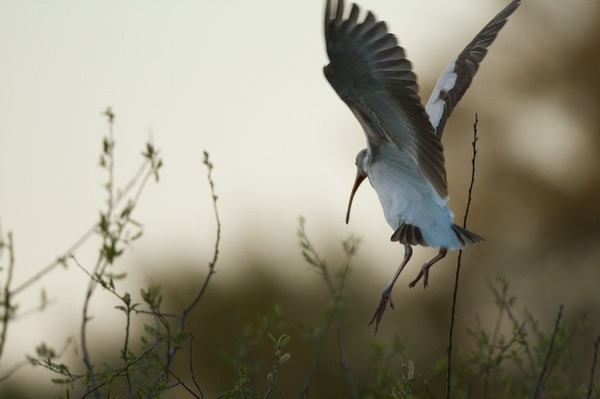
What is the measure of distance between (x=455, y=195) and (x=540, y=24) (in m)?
4.48

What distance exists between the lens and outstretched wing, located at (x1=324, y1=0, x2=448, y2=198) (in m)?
6.16

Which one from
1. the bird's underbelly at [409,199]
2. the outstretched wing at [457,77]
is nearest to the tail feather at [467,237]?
the bird's underbelly at [409,199]

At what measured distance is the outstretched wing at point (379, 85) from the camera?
616 centimetres

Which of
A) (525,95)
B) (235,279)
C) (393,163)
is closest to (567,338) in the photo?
(393,163)

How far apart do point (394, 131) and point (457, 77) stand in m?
1.16

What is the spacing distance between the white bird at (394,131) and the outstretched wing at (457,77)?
0.8 inches

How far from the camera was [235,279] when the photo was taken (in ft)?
68.5

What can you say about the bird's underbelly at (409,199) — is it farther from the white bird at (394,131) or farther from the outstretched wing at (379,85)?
the outstretched wing at (379,85)

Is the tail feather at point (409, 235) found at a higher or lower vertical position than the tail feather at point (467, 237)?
higher

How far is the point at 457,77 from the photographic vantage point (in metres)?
7.65

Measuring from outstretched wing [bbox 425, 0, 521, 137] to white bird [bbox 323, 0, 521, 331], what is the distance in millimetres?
21

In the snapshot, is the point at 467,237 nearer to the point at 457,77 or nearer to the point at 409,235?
the point at 409,235

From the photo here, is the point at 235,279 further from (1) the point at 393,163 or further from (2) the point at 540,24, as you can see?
(1) the point at 393,163

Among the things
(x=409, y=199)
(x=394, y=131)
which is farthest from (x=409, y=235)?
(x=394, y=131)
